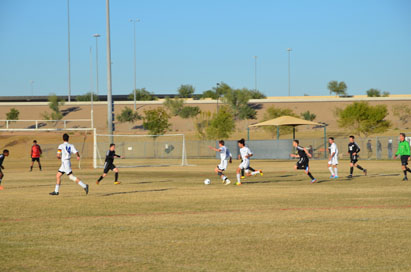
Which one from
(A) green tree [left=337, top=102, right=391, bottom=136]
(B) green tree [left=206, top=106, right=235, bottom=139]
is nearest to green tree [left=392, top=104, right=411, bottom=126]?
(A) green tree [left=337, top=102, right=391, bottom=136]

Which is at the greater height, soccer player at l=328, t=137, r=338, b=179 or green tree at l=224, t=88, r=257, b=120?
green tree at l=224, t=88, r=257, b=120

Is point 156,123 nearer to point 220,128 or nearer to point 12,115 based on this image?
point 220,128

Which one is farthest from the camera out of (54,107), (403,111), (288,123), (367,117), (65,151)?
(54,107)

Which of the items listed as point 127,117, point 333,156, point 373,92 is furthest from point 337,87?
point 333,156

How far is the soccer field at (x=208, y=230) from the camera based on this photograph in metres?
8.73

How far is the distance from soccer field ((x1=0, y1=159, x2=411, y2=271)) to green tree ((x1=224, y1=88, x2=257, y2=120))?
85.3 metres

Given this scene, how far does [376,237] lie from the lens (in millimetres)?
10672

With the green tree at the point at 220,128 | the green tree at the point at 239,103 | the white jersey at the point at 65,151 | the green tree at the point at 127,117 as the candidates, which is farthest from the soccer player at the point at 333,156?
the green tree at the point at 239,103

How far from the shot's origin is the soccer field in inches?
344

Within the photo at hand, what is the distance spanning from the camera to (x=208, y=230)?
462 inches

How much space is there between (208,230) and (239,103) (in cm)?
9708

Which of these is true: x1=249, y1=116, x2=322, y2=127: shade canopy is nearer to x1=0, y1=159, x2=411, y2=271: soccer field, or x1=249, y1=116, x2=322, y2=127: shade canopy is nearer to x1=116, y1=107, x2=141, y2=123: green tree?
x1=0, y1=159, x2=411, y2=271: soccer field

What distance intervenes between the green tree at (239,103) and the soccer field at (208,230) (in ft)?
280

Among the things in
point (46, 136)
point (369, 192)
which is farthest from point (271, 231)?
point (46, 136)
